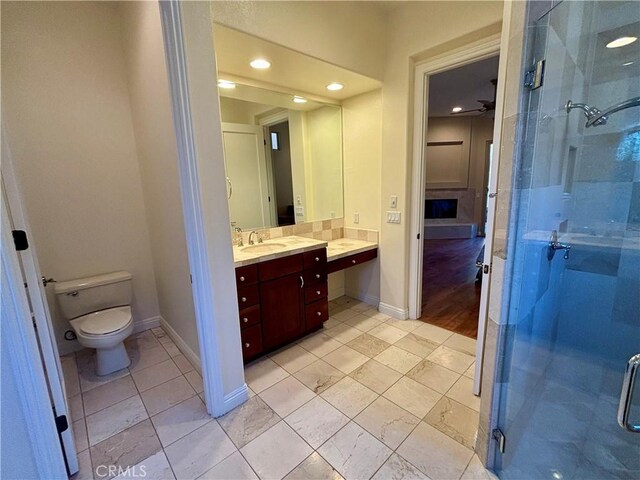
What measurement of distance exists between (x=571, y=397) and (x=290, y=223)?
2418mm

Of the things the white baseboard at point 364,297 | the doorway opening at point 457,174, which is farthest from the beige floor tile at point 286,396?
the doorway opening at point 457,174

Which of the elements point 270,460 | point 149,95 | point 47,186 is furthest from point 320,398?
point 47,186

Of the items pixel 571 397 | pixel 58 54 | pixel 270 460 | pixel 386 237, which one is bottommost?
pixel 270 460

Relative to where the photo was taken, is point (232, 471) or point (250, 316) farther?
point (250, 316)

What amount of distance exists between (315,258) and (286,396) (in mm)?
1060

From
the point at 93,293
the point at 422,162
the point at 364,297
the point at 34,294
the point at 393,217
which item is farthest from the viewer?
the point at 364,297

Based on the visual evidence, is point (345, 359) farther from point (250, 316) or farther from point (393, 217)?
point (393, 217)

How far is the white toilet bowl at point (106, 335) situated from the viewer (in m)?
1.99

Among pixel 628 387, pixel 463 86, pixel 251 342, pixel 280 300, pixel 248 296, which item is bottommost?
pixel 251 342

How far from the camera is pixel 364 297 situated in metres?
3.27

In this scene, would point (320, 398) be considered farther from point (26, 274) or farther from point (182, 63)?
point (182, 63)

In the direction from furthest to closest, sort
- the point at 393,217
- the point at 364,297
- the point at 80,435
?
1. the point at 364,297
2. the point at 393,217
3. the point at 80,435

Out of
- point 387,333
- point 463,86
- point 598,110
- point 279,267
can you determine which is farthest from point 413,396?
point 463,86

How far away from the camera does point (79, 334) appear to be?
201cm
